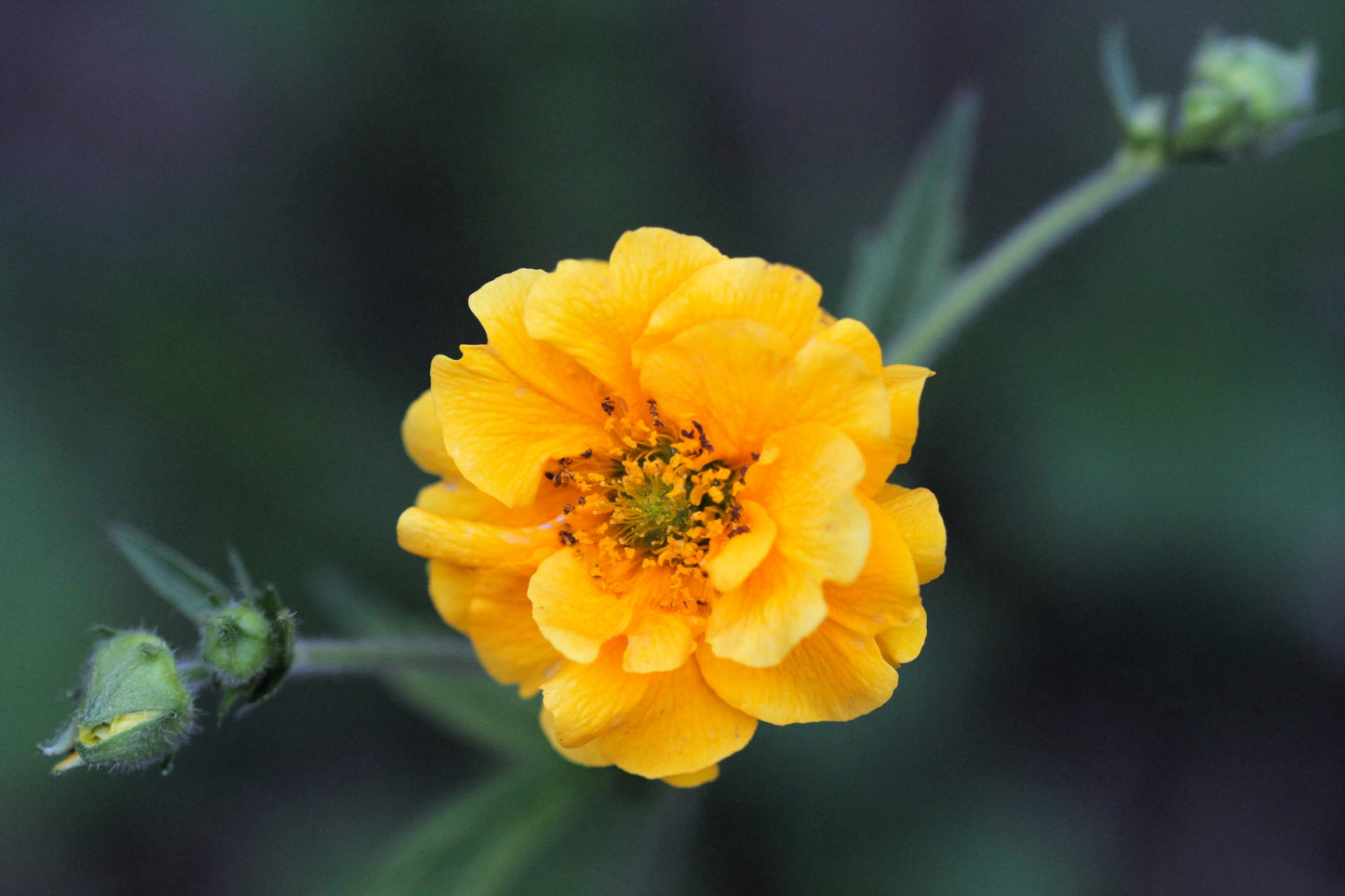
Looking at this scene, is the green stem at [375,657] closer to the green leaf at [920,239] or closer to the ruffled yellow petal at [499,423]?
the ruffled yellow petal at [499,423]

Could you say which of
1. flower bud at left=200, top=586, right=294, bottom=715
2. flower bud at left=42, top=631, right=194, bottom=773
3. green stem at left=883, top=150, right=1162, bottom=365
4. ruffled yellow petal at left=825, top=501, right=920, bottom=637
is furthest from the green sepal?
green stem at left=883, top=150, right=1162, bottom=365

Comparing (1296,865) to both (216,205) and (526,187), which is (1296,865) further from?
(216,205)

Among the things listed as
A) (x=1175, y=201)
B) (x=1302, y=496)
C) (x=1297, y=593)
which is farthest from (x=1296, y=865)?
(x=1175, y=201)

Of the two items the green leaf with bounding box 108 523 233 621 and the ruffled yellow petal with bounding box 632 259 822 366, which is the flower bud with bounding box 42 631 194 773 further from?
the ruffled yellow petal with bounding box 632 259 822 366

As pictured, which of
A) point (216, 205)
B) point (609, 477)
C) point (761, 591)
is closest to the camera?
point (761, 591)

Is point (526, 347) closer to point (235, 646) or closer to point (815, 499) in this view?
point (815, 499)

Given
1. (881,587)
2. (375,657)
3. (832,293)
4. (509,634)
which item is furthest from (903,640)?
(832,293)

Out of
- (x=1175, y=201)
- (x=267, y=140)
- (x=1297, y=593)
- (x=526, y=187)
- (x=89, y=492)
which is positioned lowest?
(x=1297, y=593)

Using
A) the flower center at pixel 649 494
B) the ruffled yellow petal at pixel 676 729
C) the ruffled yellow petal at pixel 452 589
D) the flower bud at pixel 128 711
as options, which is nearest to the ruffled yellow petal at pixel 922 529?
the flower center at pixel 649 494
